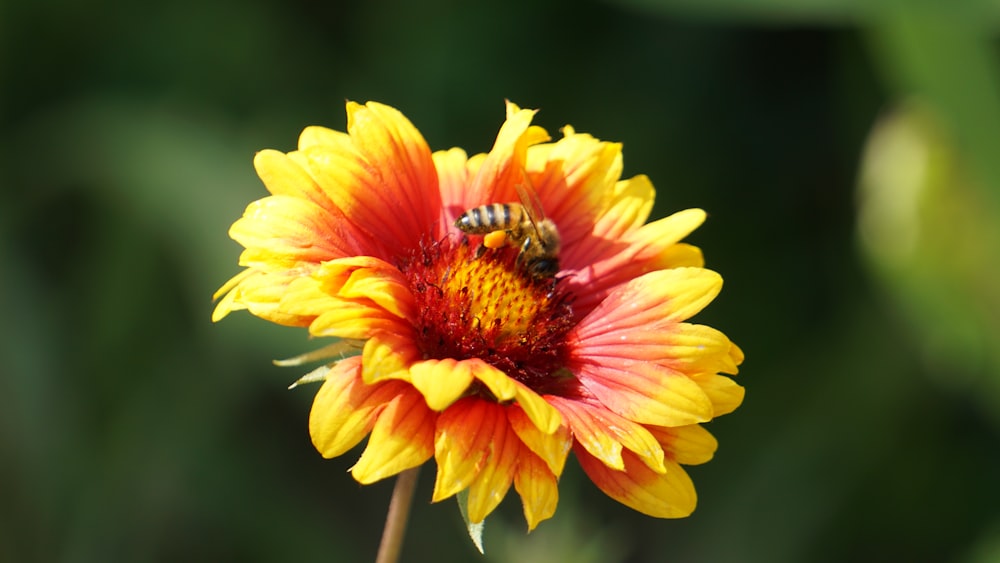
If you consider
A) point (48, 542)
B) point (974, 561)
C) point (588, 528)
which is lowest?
point (48, 542)

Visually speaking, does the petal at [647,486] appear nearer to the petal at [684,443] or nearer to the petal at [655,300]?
the petal at [684,443]

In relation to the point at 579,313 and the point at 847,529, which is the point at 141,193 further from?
the point at 847,529

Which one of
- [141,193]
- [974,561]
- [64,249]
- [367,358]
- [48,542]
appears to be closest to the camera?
[367,358]

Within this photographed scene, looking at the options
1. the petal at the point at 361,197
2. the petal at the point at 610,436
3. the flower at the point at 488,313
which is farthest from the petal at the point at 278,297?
the petal at the point at 610,436

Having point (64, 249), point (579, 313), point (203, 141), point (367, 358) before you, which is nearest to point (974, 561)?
point (579, 313)

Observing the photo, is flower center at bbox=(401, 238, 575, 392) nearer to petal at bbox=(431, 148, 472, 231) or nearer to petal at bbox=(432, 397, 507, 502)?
petal at bbox=(431, 148, 472, 231)

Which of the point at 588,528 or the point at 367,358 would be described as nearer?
the point at 367,358
